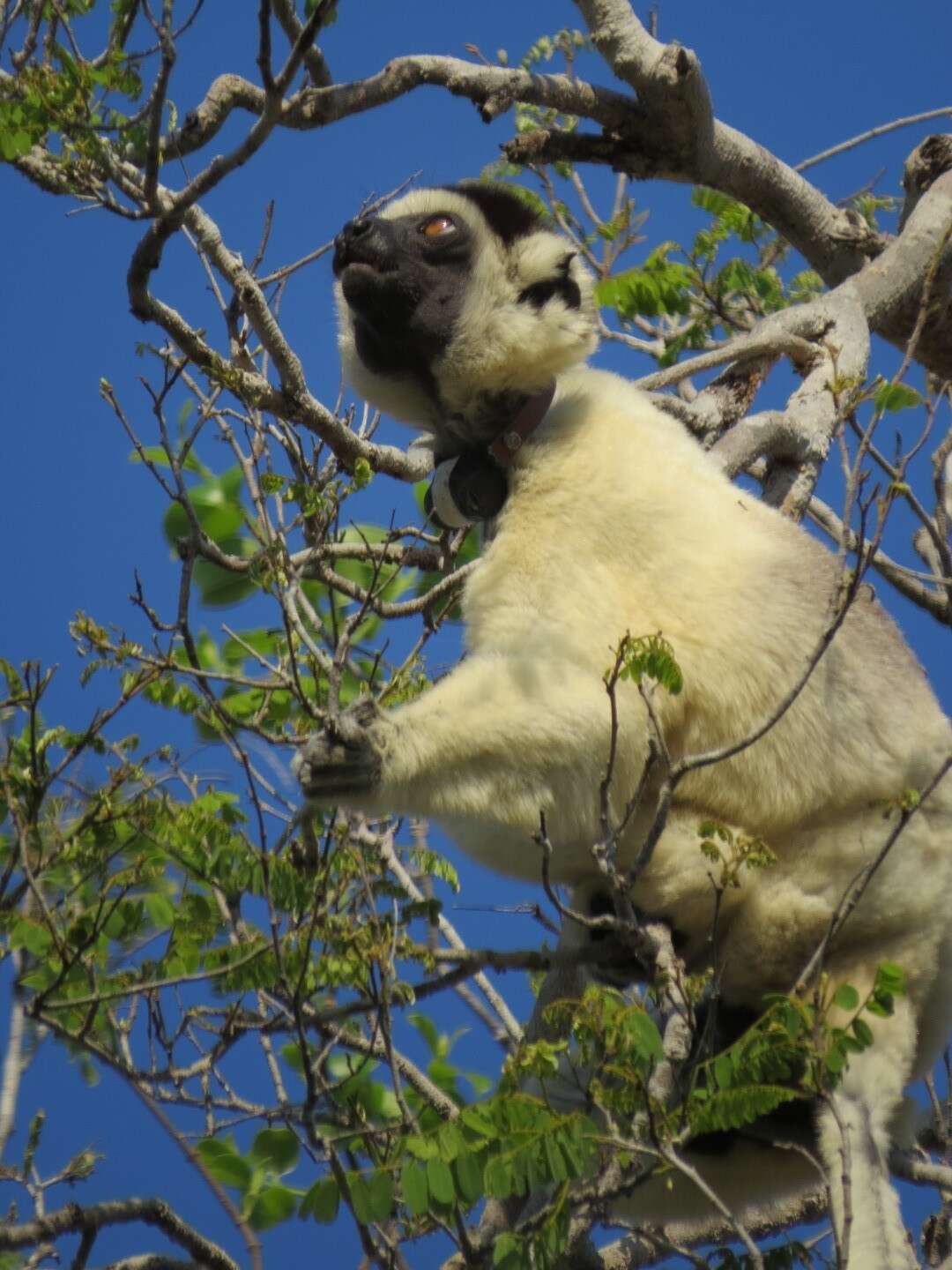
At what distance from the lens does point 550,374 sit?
4367 mm

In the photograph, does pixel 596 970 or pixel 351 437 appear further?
pixel 351 437

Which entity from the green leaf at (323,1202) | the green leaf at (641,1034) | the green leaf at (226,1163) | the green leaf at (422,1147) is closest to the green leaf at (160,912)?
the green leaf at (226,1163)

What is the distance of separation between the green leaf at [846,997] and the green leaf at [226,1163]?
5.83 feet

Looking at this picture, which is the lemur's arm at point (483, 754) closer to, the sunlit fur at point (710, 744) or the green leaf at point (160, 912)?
the sunlit fur at point (710, 744)

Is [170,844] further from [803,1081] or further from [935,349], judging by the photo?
[935,349]

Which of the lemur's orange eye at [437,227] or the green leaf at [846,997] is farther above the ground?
the lemur's orange eye at [437,227]

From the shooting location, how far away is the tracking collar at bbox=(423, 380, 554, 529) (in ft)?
13.6

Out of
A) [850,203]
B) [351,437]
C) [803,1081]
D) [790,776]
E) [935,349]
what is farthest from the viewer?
[850,203]

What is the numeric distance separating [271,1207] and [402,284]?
2.80m

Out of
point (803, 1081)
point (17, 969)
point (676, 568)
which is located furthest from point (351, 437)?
point (803, 1081)

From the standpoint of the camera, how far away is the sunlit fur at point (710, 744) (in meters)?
3.42

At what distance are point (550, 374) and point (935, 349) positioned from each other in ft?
9.79

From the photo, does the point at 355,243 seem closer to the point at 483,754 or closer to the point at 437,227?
the point at 437,227

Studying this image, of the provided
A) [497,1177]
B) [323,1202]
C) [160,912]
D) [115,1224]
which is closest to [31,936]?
[160,912]
